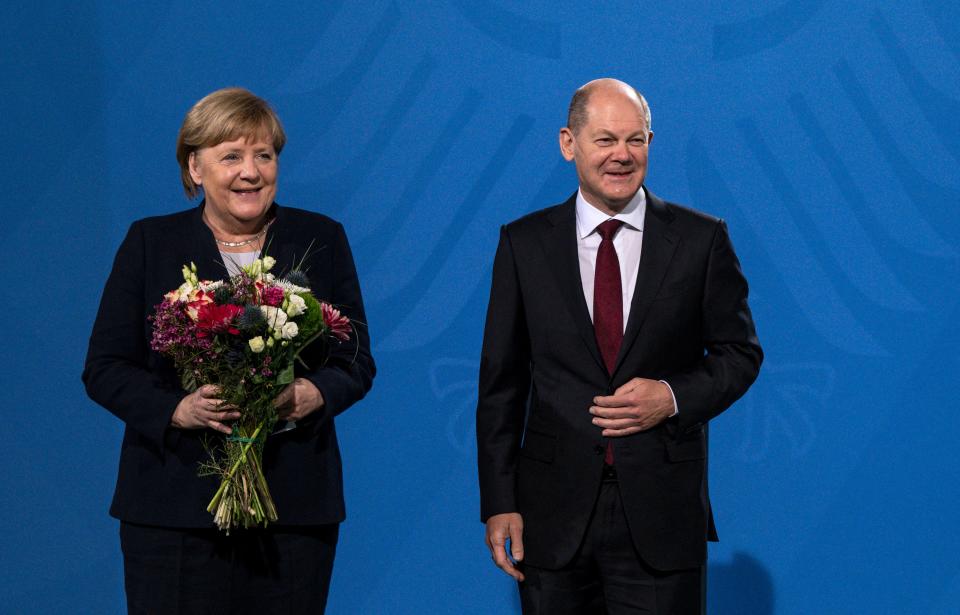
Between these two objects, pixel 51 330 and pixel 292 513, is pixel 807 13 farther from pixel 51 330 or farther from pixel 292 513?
pixel 51 330

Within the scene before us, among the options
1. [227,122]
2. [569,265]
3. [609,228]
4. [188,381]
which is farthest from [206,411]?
[609,228]

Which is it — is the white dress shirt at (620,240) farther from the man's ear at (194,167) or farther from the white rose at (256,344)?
the man's ear at (194,167)

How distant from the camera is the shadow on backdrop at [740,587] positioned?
421cm

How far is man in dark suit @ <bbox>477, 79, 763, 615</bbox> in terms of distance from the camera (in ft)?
8.72

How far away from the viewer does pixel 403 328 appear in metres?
4.27

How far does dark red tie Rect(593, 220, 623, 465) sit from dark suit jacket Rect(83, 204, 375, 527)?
0.53 meters

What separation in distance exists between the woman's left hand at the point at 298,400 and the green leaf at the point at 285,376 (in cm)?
7

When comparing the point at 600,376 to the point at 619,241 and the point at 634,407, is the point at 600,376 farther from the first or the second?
the point at 619,241

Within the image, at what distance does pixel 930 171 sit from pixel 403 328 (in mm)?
1793

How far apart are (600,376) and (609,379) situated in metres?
0.02

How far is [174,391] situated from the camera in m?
2.68

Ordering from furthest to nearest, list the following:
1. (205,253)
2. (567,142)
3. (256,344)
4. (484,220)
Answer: (484,220)
(567,142)
(205,253)
(256,344)

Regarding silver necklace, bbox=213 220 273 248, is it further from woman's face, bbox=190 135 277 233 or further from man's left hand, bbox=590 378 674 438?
man's left hand, bbox=590 378 674 438

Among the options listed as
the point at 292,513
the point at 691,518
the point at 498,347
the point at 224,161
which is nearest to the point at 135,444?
the point at 292,513
